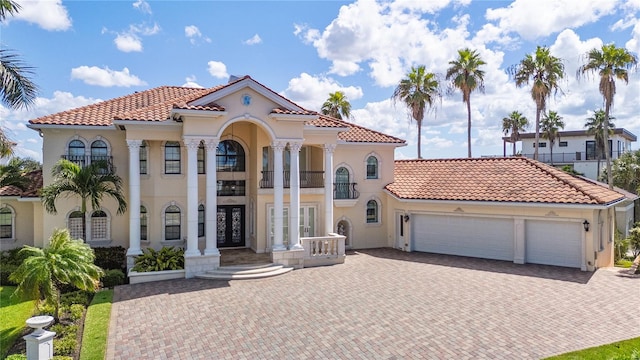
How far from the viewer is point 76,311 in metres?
12.0

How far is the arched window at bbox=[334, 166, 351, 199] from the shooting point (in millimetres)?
22297

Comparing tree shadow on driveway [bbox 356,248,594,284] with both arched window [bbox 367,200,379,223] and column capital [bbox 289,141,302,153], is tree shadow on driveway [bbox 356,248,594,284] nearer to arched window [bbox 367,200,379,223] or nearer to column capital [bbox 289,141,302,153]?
arched window [bbox 367,200,379,223]

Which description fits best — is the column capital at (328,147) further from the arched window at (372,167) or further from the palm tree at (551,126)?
the palm tree at (551,126)

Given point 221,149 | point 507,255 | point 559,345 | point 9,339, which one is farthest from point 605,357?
point 221,149

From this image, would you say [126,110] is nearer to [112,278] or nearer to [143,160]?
[143,160]

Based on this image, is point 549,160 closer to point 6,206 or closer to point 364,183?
point 364,183

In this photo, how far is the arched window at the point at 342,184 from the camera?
22.3 meters

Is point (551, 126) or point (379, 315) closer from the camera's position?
point (379, 315)

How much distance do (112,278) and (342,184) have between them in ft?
40.7

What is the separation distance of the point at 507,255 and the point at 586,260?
322cm

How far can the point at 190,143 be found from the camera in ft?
53.4

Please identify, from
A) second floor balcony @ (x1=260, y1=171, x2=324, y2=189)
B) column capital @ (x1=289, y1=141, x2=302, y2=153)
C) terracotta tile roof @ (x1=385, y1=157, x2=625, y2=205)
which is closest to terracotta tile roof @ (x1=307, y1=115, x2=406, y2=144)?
terracotta tile roof @ (x1=385, y1=157, x2=625, y2=205)

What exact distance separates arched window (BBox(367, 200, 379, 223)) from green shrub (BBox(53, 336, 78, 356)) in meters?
16.3

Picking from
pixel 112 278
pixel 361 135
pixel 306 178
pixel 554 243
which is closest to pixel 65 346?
pixel 112 278
